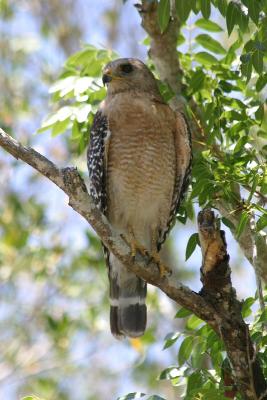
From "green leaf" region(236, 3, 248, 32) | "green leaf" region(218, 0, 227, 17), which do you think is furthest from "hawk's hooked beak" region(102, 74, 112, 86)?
"green leaf" region(236, 3, 248, 32)

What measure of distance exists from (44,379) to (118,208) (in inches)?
142

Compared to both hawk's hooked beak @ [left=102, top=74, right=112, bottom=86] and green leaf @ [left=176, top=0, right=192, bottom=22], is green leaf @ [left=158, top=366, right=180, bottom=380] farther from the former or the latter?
hawk's hooked beak @ [left=102, top=74, right=112, bottom=86]

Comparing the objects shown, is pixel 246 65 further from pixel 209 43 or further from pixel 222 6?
pixel 209 43

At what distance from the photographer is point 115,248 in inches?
176

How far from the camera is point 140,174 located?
584 cm

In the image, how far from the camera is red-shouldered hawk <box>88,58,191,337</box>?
18.9 feet

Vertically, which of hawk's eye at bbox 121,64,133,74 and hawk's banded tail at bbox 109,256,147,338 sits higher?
hawk's eye at bbox 121,64,133,74

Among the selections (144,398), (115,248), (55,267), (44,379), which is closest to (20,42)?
(55,267)

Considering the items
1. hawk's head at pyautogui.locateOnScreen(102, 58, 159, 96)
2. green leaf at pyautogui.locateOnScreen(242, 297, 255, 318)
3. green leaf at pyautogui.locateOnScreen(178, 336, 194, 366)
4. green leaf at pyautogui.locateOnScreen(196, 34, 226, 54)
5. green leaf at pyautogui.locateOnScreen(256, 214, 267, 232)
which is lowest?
green leaf at pyautogui.locateOnScreen(178, 336, 194, 366)

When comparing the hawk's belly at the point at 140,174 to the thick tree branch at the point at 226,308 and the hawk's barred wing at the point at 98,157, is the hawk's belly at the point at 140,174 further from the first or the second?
the thick tree branch at the point at 226,308

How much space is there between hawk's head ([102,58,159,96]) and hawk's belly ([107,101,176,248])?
1.25 feet

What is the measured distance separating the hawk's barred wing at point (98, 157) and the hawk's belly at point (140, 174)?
8 centimetres

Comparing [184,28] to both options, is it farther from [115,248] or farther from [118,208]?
[115,248]

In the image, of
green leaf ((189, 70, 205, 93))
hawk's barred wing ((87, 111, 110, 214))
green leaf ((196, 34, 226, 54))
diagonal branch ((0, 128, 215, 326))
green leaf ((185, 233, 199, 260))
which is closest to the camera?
diagonal branch ((0, 128, 215, 326))
